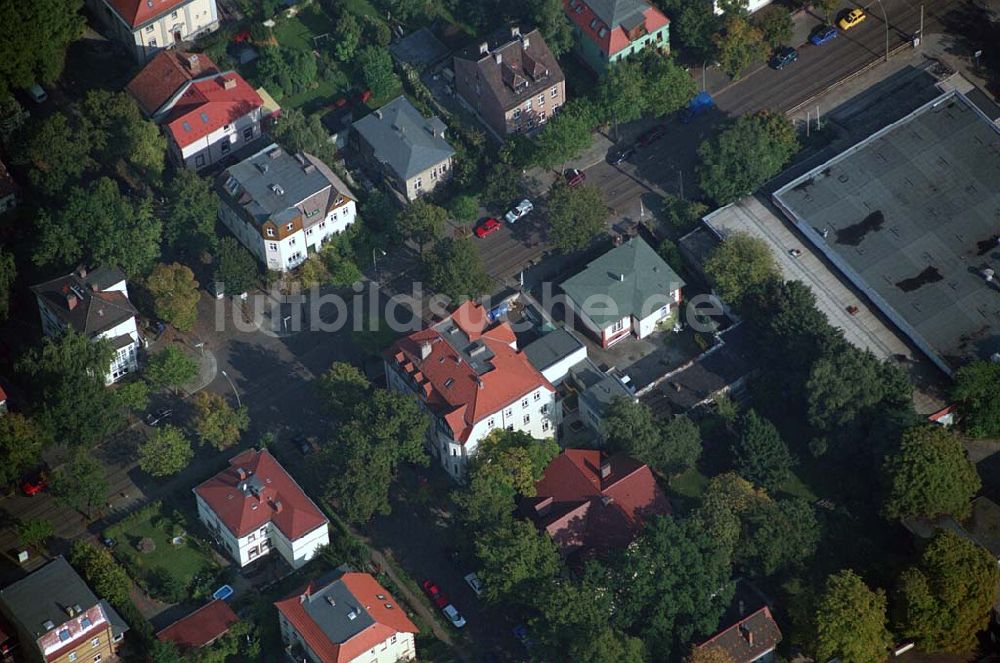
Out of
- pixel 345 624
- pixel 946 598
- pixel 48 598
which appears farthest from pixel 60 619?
pixel 946 598

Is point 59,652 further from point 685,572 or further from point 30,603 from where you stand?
point 685,572

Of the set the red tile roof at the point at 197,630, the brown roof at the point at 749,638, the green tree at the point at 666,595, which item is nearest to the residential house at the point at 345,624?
the red tile roof at the point at 197,630

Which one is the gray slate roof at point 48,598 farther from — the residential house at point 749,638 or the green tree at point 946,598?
the green tree at point 946,598

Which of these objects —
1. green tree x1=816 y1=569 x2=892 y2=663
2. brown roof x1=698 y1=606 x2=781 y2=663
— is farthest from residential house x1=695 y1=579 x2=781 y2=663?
green tree x1=816 y1=569 x2=892 y2=663

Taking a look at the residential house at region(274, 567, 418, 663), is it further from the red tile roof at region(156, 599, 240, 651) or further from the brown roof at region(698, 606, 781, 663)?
the brown roof at region(698, 606, 781, 663)

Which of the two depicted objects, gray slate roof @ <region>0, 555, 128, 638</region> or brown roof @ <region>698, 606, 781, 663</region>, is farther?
brown roof @ <region>698, 606, 781, 663</region>

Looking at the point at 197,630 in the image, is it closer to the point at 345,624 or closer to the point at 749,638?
the point at 345,624
